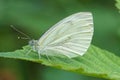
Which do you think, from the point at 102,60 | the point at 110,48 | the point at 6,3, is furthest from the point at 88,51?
the point at 6,3

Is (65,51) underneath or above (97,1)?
underneath

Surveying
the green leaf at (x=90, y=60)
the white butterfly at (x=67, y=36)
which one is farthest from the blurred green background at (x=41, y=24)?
the green leaf at (x=90, y=60)

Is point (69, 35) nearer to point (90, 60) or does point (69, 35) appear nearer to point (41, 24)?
point (90, 60)

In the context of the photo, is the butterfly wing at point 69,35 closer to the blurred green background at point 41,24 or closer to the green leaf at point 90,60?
the green leaf at point 90,60

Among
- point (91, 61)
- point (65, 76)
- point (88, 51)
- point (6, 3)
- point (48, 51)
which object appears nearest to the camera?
point (91, 61)

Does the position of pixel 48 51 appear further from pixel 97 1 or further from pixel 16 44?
pixel 97 1

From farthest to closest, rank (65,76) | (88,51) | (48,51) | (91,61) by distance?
(65,76) < (48,51) < (88,51) < (91,61)

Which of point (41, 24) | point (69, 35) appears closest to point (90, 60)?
point (69, 35)
